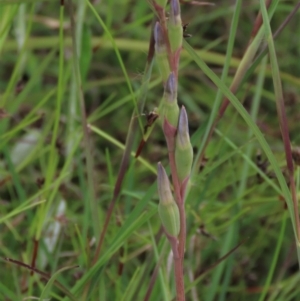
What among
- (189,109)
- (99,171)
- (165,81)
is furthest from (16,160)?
(165,81)

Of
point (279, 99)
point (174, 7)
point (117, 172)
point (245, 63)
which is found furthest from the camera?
point (117, 172)

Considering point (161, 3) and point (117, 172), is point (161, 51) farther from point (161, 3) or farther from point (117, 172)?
point (117, 172)

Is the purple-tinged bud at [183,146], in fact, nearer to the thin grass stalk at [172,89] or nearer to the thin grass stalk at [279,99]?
the thin grass stalk at [172,89]

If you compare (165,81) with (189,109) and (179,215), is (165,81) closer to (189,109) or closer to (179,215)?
(179,215)

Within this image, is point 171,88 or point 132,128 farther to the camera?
point 132,128

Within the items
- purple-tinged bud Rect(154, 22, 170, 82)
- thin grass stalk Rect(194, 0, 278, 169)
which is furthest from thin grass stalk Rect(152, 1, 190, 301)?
thin grass stalk Rect(194, 0, 278, 169)

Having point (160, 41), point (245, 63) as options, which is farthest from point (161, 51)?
point (245, 63)

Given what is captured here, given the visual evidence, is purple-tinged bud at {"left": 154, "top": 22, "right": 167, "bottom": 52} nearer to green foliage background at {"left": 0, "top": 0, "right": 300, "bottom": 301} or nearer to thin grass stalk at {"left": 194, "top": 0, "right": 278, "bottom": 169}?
green foliage background at {"left": 0, "top": 0, "right": 300, "bottom": 301}

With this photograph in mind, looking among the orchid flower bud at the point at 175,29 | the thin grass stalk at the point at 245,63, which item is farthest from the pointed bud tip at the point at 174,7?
the thin grass stalk at the point at 245,63
